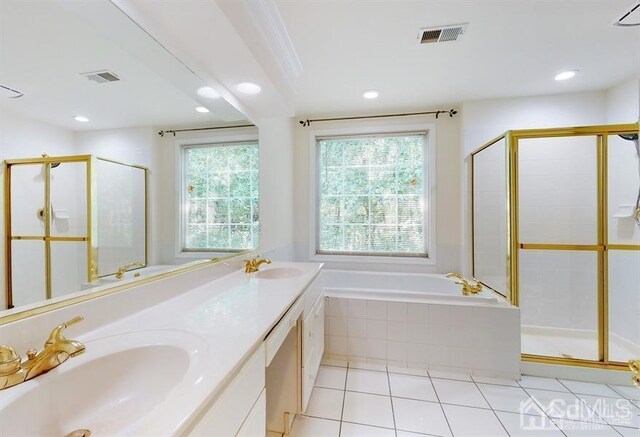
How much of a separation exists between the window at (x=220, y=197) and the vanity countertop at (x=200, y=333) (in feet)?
Result: 1.07

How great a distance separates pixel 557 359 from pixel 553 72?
237 centimetres

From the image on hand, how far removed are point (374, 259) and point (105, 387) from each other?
2.73 m

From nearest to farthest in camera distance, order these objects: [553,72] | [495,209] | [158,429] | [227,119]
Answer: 1. [158,429]
2. [227,119]
3. [553,72]
4. [495,209]

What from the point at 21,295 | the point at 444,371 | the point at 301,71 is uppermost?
the point at 301,71

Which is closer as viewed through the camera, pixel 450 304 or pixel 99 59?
pixel 99 59

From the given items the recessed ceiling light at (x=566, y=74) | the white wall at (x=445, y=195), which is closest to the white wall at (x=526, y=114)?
the white wall at (x=445, y=195)

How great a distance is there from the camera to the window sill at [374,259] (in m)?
3.02

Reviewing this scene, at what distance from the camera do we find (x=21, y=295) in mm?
748

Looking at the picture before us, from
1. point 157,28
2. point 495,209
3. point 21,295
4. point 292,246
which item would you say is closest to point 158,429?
point 21,295

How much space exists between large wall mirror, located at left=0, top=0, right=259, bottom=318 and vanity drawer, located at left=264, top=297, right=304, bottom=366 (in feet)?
2.05

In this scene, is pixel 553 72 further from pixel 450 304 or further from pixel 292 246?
pixel 292 246

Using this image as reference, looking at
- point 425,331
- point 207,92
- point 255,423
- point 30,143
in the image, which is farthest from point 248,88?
point 425,331

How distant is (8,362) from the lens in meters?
0.57

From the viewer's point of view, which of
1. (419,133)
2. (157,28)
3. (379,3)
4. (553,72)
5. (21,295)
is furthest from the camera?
(419,133)
